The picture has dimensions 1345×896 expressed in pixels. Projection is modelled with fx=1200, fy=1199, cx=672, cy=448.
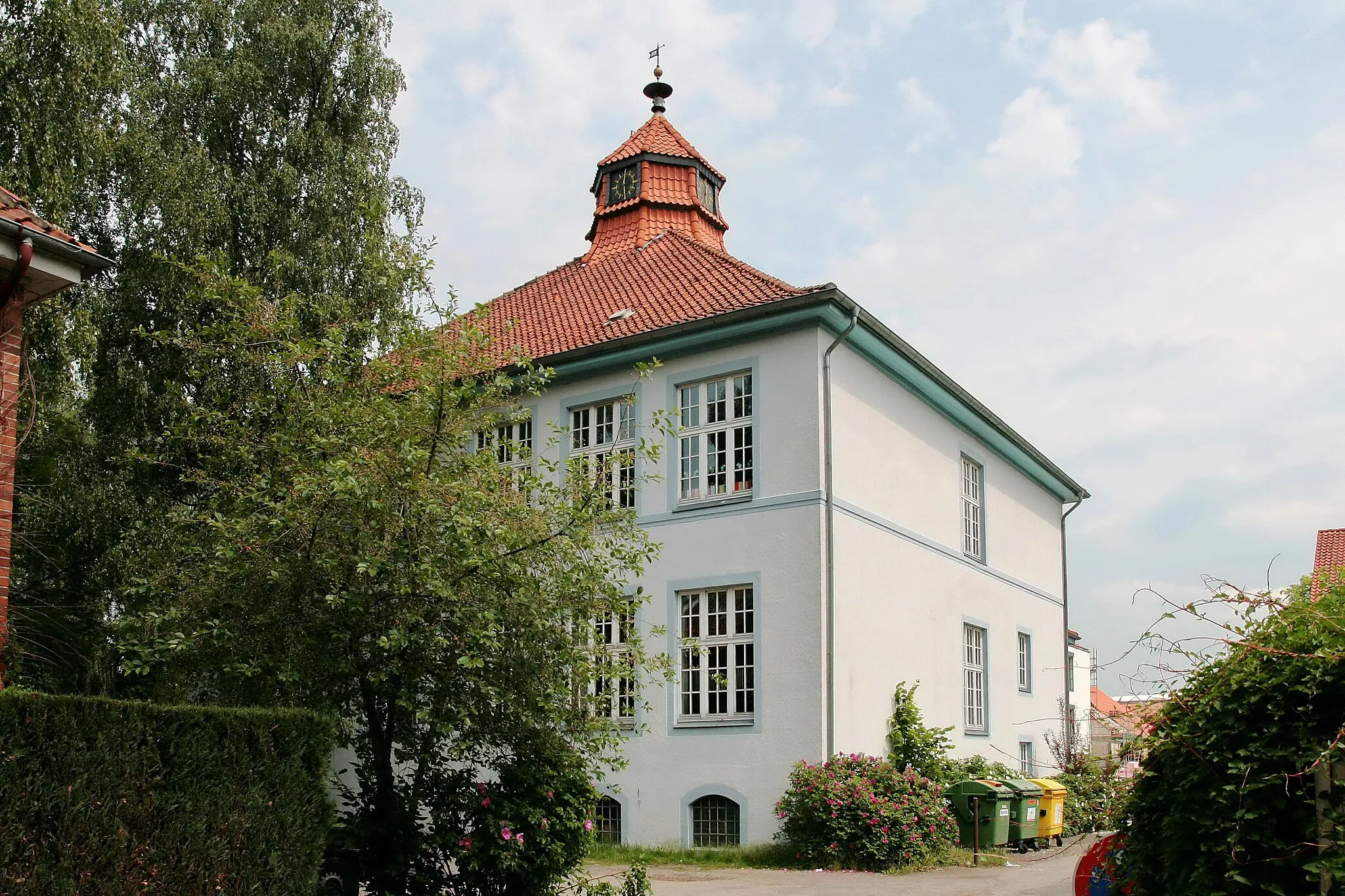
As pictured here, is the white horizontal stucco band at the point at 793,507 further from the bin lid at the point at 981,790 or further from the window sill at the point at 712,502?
the bin lid at the point at 981,790

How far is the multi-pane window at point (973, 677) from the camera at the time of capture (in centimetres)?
2111

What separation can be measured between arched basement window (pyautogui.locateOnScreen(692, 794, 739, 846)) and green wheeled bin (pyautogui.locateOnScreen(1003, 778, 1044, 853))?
3965 mm

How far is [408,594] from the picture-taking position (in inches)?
341

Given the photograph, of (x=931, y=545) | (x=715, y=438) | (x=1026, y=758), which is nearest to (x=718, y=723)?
(x=715, y=438)

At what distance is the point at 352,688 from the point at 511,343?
12.1 meters

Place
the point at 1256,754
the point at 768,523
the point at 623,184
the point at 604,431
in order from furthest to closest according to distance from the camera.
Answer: the point at 623,184
the point at 604,431
the point at 768,523
the point at 1256,754

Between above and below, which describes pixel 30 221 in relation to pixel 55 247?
above

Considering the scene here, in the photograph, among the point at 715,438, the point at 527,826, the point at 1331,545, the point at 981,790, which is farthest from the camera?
the point at 1331,545

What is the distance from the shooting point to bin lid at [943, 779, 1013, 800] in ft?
54.3

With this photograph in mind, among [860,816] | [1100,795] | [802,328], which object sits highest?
[802,328]

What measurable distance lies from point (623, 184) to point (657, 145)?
1.11m

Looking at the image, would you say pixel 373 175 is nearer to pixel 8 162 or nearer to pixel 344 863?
A: pixel 8 162

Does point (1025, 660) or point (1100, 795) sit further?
point (1025, 660)

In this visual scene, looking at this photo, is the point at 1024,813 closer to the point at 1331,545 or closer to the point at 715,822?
the point at 715,822
